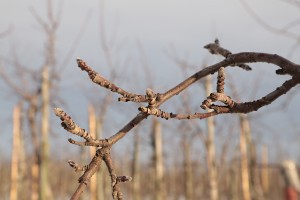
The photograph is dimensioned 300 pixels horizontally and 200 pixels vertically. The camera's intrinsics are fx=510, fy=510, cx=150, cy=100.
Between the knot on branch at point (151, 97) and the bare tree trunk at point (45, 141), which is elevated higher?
the bare tree trunk at point (45, 141)

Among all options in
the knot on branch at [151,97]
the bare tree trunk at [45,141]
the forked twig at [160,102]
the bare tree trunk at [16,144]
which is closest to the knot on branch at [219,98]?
the forked twig at [160,102]

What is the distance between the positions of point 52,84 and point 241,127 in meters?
3.93

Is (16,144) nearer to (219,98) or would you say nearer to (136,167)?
(136,167)

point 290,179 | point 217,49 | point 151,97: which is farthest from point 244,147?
point 151,97

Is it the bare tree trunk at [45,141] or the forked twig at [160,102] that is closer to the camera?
the forked twig at [160,102]

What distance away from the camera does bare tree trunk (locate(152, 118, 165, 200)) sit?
9636mm

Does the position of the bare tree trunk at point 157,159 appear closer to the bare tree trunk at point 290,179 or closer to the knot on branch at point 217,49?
the bare tree trunk at point 290,179

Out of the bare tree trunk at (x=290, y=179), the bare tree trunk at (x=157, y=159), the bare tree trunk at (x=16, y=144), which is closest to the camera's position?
the bare tree trunk at (x=157, y=159)

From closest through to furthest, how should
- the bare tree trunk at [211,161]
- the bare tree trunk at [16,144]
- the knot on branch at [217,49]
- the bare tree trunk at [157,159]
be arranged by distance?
the knot on branch at [217,49] → the bare tree trunk at [211,161] → the bare tree trunk at [157,159] → the bare tree trunk at [16,144]

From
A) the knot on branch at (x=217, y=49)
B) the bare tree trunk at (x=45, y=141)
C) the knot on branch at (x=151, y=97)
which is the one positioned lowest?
the knot on branch at (x=151, y=97)

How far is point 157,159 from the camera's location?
33.0 feet

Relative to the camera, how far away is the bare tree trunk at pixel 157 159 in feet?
31.6

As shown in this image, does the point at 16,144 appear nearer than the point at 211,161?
No

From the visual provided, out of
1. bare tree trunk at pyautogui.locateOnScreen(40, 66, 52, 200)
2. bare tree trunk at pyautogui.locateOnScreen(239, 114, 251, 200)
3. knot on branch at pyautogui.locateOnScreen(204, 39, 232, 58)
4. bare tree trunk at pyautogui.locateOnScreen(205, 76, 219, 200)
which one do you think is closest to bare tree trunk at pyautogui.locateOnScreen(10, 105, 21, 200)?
bare tree trunk at pyautogui.locateOnScreen(40, 66, 52, 200)
